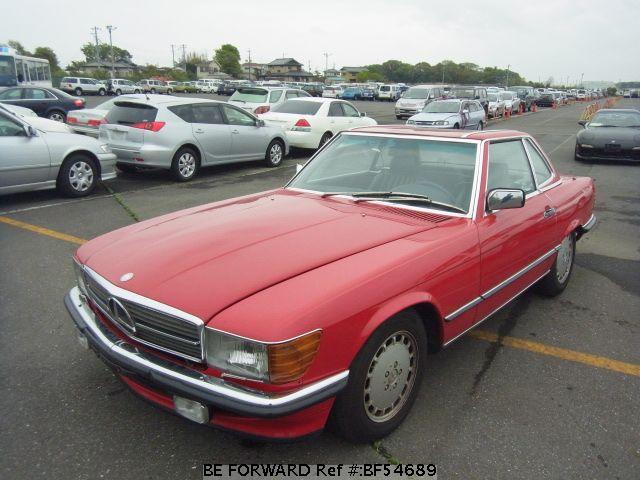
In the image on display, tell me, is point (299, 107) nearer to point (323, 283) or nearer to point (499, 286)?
point (499, 286)

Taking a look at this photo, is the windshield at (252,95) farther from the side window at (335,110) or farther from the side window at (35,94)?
the side window at (35,94)

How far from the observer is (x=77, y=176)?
26.7 feet

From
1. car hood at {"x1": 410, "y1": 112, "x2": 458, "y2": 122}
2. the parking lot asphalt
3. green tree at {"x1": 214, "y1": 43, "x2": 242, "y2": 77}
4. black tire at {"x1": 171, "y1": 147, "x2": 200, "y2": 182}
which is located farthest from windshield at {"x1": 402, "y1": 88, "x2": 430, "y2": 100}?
green tree at {"x1": 214, "y1": 43, "x2": 242, "y2": 77}

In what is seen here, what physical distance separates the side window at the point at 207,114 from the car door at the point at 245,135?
0.60 ft

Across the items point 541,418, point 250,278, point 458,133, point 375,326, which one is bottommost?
point 541,418

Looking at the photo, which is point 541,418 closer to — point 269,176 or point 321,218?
point 321,218

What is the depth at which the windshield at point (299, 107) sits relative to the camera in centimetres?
1334

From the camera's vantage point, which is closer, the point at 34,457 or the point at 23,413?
the point at 34,457

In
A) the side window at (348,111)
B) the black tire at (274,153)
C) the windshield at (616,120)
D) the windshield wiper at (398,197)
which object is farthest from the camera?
the side window at (348,111)

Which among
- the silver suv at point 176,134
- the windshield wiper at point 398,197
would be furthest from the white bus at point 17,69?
the windshield wiper at point 398,197

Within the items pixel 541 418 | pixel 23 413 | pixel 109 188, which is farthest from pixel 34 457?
pixel 109 188

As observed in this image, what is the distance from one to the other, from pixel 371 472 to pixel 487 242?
155 centimetres

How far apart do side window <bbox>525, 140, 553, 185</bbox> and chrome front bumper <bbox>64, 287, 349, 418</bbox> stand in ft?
9.56

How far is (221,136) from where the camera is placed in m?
10.4
